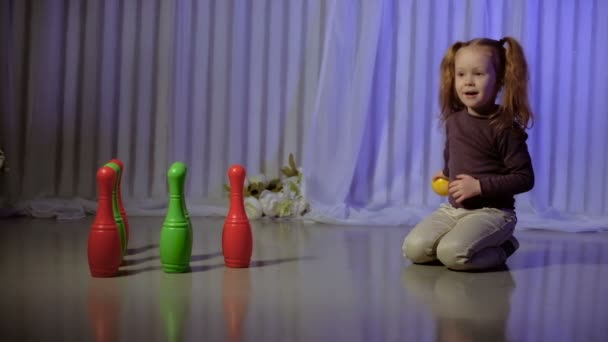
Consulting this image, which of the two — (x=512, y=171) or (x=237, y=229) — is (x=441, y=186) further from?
(x=237, y=229)

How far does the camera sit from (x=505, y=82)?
5.41ft

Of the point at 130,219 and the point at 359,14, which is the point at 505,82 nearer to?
the point at 359,14

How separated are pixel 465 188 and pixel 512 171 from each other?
0.39ft

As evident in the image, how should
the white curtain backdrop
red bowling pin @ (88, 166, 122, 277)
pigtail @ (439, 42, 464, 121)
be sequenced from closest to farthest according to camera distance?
1. red bowling pin @ (88, 166, 122, 277)
2. pigtail @ (439, 42, 464, 121)
3. the white curtain backdrop

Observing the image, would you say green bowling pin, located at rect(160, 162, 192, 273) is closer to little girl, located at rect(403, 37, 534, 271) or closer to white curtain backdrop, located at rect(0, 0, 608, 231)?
little girl, located at rect(403, 37, 534, 271)

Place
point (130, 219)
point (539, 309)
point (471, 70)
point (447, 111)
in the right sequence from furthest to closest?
point (130, 219) < point (447, 111) < point (471, 70) < point (539, 309)

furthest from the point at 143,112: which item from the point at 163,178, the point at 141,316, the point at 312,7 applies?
the point at 141,316

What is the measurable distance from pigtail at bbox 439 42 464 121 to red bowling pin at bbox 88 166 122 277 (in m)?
0.85

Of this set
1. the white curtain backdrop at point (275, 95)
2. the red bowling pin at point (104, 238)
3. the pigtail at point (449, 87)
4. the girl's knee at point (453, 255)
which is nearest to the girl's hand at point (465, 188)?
the girl's knee at point (453, 255)

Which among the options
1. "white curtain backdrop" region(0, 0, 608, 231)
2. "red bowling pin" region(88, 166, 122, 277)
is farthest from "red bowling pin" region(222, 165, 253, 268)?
"white curtain backdrop" region(0, 0, 608, 231)

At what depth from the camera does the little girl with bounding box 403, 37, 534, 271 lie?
61.7 inches

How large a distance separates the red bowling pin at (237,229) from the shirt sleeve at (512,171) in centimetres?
54

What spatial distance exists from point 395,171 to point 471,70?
1.12 m

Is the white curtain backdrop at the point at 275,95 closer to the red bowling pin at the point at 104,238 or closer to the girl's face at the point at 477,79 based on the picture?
the girl's face at the point at 477,79
